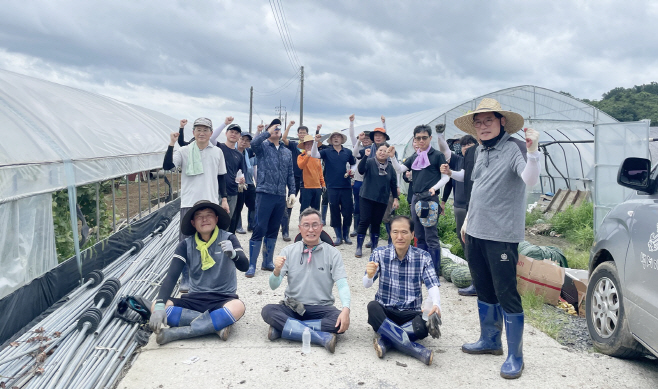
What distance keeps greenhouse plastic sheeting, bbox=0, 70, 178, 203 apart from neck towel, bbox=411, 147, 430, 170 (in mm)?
4045

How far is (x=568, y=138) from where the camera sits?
15.6 metres

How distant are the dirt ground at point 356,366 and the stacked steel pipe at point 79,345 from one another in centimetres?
18

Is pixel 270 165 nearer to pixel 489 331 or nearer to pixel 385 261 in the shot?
pixel 385 261

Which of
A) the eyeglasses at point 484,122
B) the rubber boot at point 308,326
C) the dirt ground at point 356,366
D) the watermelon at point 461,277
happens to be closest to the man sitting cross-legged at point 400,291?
the dirt ground at point 356,366

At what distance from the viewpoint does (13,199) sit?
409cm

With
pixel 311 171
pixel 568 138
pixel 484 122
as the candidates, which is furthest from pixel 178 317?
pixel 568 138

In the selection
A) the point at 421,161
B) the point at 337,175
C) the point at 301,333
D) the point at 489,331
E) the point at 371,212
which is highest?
the point at 421,161

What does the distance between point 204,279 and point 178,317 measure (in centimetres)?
39

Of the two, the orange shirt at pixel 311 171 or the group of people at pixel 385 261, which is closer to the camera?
the group of people at pixel 385 261

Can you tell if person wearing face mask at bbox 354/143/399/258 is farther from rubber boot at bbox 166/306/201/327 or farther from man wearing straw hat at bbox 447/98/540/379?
rubber boot at bbox 166/306/201/327

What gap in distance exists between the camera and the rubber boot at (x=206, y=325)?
390cm

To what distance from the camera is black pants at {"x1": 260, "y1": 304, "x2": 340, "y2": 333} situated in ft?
12.8

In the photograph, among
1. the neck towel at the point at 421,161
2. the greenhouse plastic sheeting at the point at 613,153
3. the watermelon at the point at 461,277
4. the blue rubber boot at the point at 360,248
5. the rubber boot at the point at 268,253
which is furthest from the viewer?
the greenhouse plastic sheeting at the point at 613,153

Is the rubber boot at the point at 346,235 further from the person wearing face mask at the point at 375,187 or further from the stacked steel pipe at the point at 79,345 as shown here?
the stacked steel pipe at the point at 79,345
